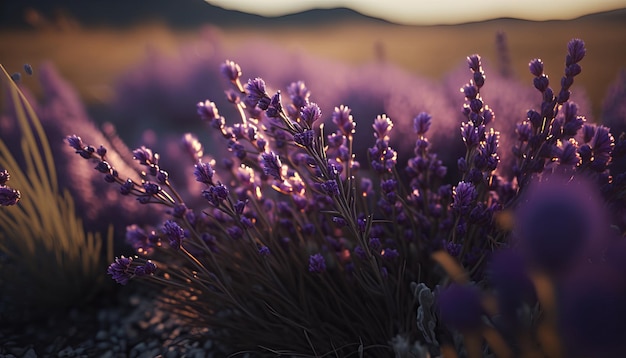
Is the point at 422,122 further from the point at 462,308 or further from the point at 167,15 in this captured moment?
the point at 167,15

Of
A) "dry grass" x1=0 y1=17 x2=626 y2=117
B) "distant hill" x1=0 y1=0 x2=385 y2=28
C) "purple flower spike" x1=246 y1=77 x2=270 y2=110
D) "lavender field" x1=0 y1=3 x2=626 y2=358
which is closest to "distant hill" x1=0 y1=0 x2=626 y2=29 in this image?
"distant hill" x1=0 y1=0 x2=385 y2=28

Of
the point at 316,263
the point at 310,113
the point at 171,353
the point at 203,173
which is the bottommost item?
the point at 171,353

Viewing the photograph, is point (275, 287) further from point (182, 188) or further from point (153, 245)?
point (182, 188)

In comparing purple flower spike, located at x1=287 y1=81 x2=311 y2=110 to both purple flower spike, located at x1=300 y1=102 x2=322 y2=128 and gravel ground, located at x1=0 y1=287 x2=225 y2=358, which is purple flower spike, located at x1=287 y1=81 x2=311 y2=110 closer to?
purple flower spike, located at x1=300 y1=102 x2=322 y2=128

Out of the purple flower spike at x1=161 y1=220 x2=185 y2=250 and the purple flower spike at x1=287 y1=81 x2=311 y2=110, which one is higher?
the purple flower spike at x1=287 y1=81 x2=311 y2=110

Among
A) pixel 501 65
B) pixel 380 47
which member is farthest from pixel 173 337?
pixel 380 47

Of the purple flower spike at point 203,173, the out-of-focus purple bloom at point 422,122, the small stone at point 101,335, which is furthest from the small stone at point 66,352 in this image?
the out-of-focus purple bloom at point 422,122

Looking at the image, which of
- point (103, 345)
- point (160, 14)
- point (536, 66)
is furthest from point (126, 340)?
point (160, 14)
